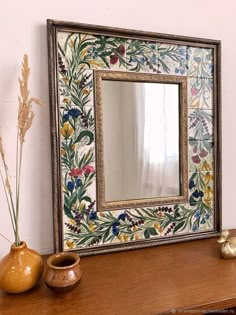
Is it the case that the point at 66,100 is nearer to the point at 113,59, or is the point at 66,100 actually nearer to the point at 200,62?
the point at 113,59

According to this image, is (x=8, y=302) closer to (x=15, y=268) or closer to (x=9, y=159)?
(x=15, y=268)

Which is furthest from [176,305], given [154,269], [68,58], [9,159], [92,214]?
[68,58]

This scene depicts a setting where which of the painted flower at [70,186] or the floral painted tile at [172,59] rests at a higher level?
the floral painted tile at [172,59]

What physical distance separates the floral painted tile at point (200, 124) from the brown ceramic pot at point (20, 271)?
750 millimetres

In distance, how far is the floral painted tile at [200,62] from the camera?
43.6 inches

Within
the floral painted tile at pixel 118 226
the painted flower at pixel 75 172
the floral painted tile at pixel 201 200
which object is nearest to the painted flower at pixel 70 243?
the floral painted tile at pixel 118 226

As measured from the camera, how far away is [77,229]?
976 mm

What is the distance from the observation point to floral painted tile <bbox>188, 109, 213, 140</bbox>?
112 cm

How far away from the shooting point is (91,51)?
976 millimetres

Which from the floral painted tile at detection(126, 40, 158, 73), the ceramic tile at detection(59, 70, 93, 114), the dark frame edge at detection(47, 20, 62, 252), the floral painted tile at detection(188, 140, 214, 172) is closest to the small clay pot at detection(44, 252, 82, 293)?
the dark frame edge at detection(47, 20, 62, 252)

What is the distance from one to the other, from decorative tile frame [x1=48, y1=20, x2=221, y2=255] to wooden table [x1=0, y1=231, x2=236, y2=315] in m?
0.10

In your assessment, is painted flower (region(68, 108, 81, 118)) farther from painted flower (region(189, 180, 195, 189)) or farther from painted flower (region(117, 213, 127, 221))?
painted flower (region(189, 180, 195, 189))

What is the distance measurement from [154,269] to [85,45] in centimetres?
82

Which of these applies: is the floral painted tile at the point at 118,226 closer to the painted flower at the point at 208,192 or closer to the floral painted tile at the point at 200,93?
the painted flower at the point at 208,192
